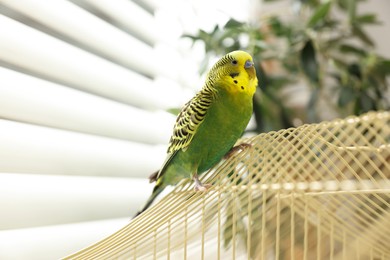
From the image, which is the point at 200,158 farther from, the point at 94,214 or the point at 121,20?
the point at 121,20

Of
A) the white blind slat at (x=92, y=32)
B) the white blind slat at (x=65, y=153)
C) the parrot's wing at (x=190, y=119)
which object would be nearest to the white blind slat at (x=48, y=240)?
the white blind slat at (x=65, y=153)

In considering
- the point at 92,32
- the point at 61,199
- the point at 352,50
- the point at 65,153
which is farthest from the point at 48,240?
the point at 352,50

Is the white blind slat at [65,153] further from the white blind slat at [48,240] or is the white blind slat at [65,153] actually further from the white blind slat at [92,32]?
the white blind slat at [92,32]

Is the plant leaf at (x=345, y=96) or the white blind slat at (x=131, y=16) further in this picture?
the plant leaf at (x=345, y=96)

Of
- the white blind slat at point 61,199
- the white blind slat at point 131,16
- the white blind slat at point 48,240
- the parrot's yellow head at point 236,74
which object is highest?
the white blind slat at point 131,16

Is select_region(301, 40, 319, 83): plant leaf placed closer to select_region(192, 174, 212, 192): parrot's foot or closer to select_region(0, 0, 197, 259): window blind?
select_region(0, 0, 197, 259): window blind

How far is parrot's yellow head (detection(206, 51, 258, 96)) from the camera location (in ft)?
2.66

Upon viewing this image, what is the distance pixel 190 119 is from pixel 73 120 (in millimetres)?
350

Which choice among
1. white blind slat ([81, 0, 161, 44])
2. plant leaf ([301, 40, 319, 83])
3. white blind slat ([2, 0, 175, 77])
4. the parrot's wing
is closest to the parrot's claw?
the parrot's wing

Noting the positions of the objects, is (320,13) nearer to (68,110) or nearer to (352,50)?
(352,50)

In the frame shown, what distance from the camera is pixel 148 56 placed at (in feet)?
4.52

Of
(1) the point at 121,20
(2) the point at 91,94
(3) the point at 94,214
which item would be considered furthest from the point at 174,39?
(3) the point at 94,214

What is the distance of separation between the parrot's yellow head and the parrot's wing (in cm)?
3

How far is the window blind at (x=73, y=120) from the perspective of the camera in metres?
0.86
